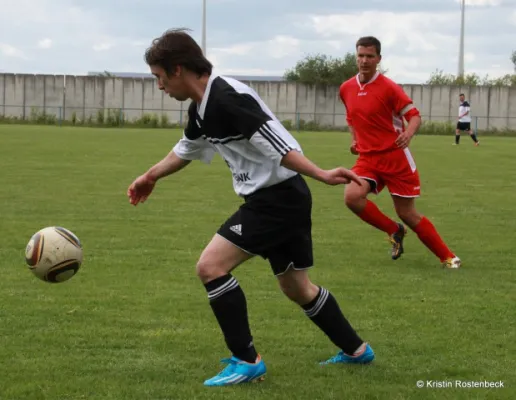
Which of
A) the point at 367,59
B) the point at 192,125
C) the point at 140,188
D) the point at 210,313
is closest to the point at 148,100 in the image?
the point at 367,59

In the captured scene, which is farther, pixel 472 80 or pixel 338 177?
pixel 472 80

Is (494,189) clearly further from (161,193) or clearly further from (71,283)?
(71,283)

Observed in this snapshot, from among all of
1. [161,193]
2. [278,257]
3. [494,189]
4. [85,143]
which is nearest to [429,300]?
[278,257]

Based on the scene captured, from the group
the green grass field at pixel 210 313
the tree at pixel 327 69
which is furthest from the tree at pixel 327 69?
the green grass field at pixel 210 313

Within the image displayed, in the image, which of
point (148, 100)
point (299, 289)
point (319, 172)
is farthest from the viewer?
point (148, 100)

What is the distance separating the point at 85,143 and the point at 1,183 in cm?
1399

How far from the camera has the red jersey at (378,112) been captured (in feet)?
27.4

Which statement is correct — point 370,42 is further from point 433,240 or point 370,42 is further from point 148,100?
point 148,100

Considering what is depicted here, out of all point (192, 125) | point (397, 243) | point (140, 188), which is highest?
point (192, 125)

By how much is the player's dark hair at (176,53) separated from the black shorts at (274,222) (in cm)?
73

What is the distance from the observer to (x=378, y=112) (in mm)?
8398

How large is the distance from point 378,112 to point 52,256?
4.08 meters

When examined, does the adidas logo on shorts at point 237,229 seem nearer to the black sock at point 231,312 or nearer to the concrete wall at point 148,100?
the black sock at point 231,312

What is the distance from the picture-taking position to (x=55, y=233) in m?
5.35
